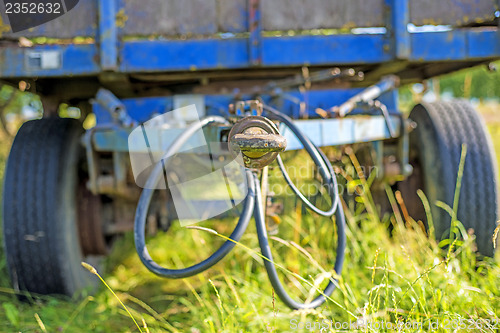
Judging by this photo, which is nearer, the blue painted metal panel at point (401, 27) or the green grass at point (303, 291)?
the green grass at point (303, 291)

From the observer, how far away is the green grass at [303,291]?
171cm

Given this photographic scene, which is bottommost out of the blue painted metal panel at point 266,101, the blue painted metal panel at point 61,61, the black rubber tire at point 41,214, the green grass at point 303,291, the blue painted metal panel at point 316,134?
the green grass at point 303,291

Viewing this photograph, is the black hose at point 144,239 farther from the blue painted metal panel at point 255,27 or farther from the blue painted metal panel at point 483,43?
the blue painted metal panel at point 483,43

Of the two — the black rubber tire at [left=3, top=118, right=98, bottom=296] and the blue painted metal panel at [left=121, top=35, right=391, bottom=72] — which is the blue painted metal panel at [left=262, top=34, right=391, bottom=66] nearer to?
the blue painted metal panel at [left=121, top=35, right=391, bottom=72]

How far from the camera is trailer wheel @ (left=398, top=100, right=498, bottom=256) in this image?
2.33 meters

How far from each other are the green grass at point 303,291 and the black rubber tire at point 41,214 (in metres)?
0.13

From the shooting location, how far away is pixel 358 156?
2711mm

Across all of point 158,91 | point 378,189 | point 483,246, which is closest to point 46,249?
point 158,91

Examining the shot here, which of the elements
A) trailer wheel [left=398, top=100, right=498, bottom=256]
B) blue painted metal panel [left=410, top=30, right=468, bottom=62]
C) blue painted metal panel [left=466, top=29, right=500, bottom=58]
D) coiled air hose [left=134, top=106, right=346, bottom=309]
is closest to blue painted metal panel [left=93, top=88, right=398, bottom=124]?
trailer wheel [left=398, top=100, right=498, bottom=256]

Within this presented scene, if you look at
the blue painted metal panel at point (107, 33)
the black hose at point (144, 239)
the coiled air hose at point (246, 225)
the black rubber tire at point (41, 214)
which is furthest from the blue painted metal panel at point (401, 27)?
the black rubber tire at point (41, 214)

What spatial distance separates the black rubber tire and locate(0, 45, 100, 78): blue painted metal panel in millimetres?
353

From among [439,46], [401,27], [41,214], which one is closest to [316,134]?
[401,27]

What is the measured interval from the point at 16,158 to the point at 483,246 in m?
2.28

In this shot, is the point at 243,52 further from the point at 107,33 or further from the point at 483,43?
the point at 483,43
